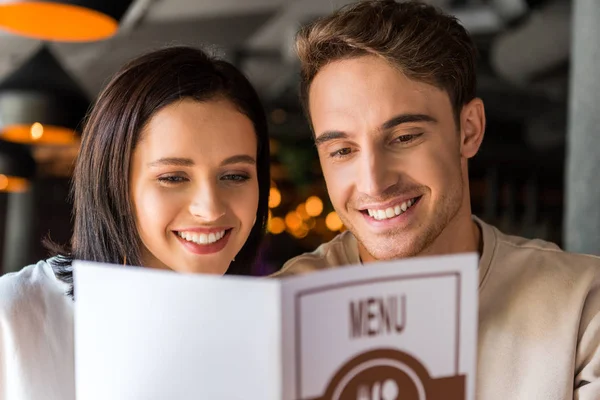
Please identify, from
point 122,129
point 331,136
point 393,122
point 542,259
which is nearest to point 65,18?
point 122,129

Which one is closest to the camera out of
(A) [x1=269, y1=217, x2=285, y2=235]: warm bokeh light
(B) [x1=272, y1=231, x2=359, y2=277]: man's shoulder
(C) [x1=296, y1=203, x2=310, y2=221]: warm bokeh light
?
(B) [x1=272, y1=231, x2=359, y2=277]: man's shoulder

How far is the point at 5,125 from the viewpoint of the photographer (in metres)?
4.43

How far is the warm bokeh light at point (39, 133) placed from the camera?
441 centimetres

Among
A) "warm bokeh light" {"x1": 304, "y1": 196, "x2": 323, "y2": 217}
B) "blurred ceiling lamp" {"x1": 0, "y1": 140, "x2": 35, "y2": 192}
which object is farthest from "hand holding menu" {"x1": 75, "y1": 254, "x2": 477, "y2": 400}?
"warm bokeh light" {"x1": 304, "y1": 196, "x2": 323, "y2": 217}

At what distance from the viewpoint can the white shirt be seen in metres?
1.55

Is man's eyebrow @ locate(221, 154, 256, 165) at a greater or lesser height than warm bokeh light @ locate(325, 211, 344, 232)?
lesser

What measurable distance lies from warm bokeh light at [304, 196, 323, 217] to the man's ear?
923 centimetres

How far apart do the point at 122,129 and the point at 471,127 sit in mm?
868

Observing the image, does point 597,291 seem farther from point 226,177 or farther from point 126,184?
point 126,184

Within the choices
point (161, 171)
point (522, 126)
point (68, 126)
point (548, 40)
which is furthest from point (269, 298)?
point (522, 126)

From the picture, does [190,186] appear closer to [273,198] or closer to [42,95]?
[42,95]

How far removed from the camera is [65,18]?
8.84 ft

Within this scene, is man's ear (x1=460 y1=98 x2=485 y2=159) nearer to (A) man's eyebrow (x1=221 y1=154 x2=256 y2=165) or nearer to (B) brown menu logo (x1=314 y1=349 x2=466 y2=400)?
(A) man's eyebrow (x1=221 y1=154 x2=256 y2=165)

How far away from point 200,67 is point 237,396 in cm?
94
